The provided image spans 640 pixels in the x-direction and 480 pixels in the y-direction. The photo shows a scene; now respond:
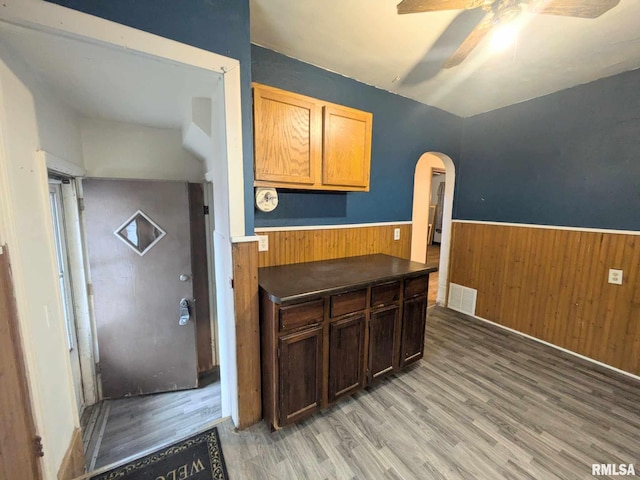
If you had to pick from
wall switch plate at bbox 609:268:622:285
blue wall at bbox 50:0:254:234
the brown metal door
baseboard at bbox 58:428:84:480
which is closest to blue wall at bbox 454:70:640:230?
wall switch plate at bbox 609:268:622:285

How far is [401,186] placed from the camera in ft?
9.71

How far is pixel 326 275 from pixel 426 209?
10.8 ft

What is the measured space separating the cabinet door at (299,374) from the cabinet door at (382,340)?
18.1 inches

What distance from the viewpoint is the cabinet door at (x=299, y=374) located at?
1.55 m

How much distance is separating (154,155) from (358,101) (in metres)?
2.02

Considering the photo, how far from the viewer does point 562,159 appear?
8.44 feet

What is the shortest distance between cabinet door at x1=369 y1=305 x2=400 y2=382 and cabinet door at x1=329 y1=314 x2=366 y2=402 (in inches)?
3.8

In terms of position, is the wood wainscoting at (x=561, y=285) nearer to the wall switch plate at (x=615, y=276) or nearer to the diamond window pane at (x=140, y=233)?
the wall switch plate at (x=615, y=276)

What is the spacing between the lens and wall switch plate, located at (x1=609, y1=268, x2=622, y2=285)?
89.9 inches

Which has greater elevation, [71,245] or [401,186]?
[401,186]

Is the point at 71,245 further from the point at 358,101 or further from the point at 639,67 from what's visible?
the point at 639,67

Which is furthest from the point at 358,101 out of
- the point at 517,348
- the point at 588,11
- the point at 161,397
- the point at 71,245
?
the point at 161,397

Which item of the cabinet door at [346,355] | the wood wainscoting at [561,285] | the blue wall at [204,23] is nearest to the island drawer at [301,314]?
the cabinet door at [346,355]

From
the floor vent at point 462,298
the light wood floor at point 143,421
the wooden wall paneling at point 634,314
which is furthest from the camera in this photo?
the floor vent at point 462,298
